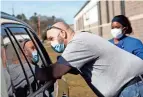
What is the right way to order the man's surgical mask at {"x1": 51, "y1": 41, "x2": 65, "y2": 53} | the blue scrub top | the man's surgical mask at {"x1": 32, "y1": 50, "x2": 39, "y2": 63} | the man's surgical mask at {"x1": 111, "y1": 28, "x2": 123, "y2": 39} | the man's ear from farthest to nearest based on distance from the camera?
the man's surgical mask at {"x1": 111, "y1": 28, "x2": 123, "y2": 39} < the blue scrub top < the man's surgical mask at {"x1": 32, "y1": 50, "x2": 39, "y2": 63} < the man's surgical mask at {"x1": 51, "y1": 41, "x2": 65, "y2": 53} < the man's ear

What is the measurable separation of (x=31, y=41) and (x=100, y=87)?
1025mm

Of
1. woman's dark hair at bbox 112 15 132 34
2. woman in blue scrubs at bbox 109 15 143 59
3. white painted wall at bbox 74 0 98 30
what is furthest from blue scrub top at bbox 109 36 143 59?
white painted wall at bbox 74 0 98 30

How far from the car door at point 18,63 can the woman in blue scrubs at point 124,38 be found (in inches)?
94.8

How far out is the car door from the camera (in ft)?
10.0

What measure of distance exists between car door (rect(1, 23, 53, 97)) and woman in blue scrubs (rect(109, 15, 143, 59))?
7.90 ft

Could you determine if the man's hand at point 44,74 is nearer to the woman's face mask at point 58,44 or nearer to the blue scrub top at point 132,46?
the woman's face mask at point 58,44

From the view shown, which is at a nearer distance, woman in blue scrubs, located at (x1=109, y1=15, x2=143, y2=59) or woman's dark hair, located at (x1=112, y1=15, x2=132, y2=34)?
woman in blue scrubs, located at (x1=109, y1=15, x2=143, y2=59)

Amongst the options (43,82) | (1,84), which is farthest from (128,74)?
(1,84)

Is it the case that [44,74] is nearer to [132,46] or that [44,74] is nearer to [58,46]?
[58,46]

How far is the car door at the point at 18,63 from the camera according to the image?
10.0 feet

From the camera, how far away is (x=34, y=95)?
3.30 metres

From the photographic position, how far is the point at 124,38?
21.3 feet

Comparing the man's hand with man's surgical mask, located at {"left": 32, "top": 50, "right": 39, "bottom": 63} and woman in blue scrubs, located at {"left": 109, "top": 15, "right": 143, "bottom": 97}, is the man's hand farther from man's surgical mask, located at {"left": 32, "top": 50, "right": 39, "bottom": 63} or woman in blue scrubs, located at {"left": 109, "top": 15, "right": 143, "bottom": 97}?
woman in blue scrubs, located at {"left": 109, "top": 15, "right": 143, "bottom": 97}

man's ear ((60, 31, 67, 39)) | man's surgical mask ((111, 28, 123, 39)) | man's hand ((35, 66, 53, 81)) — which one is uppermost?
man's ear ((60, 31, 67, 39))
